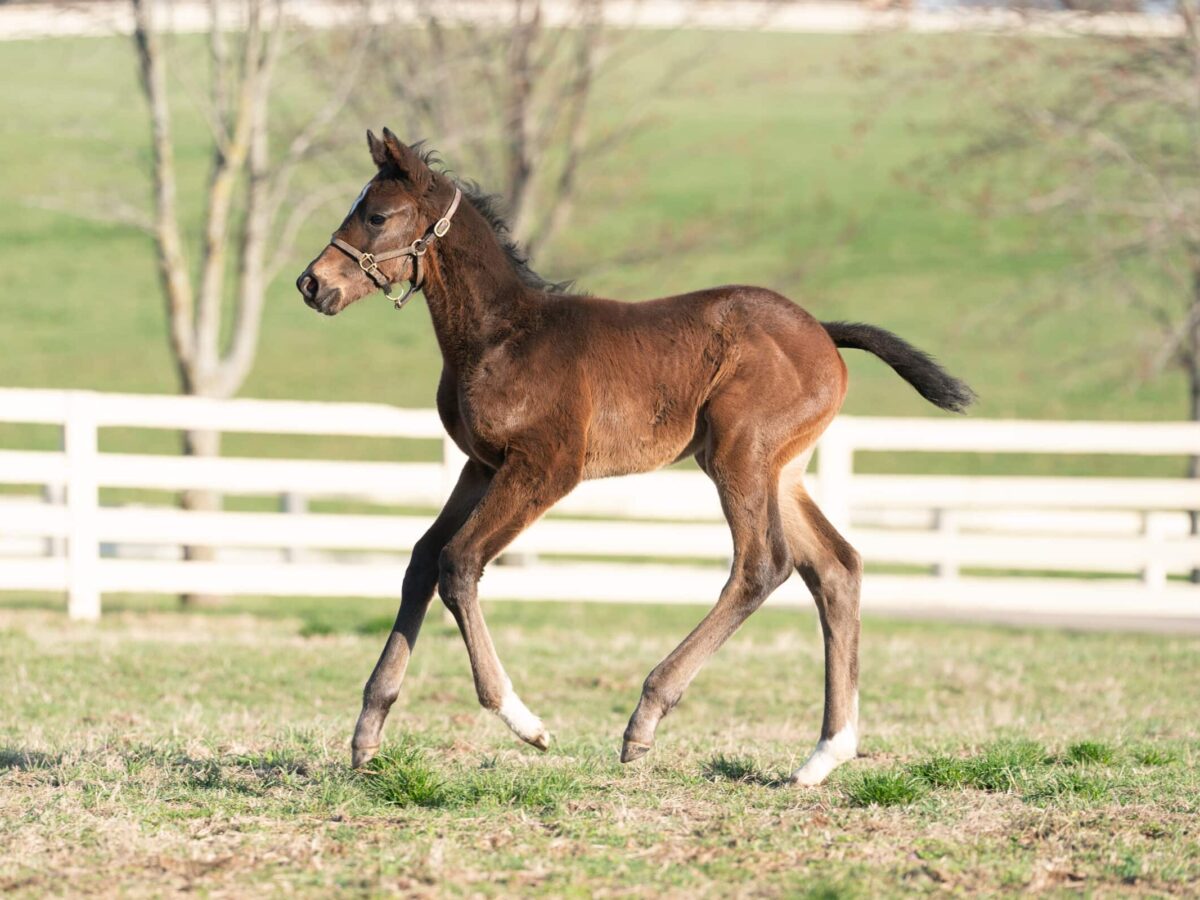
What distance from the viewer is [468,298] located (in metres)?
5.43

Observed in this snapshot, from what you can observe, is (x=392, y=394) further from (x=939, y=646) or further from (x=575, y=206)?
(x=939, y=646)

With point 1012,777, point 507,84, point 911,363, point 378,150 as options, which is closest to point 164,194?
point 507,84

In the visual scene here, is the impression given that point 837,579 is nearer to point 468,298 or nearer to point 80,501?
point 468,298

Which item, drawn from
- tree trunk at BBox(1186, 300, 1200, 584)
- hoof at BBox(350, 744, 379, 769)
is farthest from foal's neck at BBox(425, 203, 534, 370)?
tree trunk at BBox(1186, 300, 1200, 584)

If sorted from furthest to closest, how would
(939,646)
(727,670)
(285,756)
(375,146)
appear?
(939,646) < (727,670) < (285,756) < (375,146)

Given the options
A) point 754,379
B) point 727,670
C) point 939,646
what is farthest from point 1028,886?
point 939,646

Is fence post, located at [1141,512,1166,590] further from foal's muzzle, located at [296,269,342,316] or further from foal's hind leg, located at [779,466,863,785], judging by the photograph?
foal's muzzle, located at [296,269,342,316]

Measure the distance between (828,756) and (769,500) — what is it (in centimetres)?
93

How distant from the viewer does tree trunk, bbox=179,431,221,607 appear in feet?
42.8

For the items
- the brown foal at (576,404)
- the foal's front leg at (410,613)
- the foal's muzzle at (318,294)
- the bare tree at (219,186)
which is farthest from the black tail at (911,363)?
the bare tree at (219,186)

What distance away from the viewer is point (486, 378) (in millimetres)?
5309

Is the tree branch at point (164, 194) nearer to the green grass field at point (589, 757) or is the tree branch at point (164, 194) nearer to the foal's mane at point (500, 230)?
the green grass field at point (589, 757)

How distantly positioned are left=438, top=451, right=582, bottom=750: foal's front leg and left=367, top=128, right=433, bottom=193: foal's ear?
1.04 meters

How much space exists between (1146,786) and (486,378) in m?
2.73
